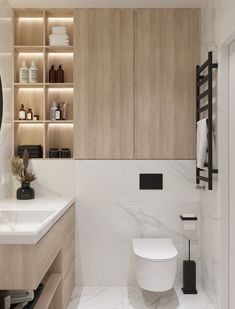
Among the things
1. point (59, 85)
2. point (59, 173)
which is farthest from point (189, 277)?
point (59, 85)

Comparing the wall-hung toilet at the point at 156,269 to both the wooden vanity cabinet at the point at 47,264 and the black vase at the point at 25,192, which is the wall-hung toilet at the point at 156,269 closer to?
the wooden vanity cabinet at the point at 47,264

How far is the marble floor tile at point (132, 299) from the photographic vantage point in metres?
2.69

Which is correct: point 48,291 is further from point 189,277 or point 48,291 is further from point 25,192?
point 189,277

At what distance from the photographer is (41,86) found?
10.3 feet

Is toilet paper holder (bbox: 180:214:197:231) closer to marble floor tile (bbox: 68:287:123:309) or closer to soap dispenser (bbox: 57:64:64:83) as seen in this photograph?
marble floor tile (bbox: 68:287:123:309)

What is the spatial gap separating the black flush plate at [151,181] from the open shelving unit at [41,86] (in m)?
0.77

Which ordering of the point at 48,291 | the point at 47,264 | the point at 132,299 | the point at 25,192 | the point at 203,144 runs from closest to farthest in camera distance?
the point at 47,264 → the point at 48,291 → the point at 203,144 → the point at 132,299 → the point at 25,192

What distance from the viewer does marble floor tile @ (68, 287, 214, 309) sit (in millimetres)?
2693

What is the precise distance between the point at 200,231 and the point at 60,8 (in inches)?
94.8

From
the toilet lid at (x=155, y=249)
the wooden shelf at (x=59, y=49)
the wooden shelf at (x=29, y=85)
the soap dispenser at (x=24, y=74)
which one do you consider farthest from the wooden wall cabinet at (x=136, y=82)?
the toilet lid at (x=155, y=249)

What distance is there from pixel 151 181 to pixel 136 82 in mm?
918

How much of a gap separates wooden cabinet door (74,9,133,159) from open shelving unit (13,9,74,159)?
0.15 m

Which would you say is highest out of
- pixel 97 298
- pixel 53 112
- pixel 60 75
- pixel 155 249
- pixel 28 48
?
pixel 28 48

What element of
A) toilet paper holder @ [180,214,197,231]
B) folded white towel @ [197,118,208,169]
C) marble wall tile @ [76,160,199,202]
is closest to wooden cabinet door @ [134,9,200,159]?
marble wall tile @ [76,160,199,202]
